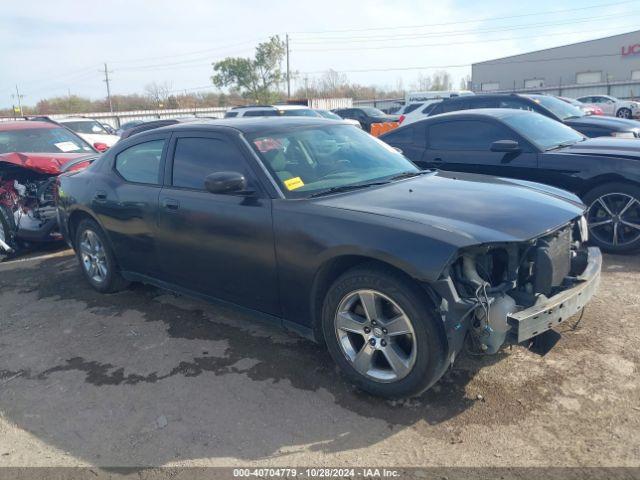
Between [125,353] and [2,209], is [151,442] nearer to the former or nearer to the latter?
[125,353]

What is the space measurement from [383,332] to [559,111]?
8405mm

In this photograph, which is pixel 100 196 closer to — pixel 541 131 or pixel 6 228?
pixel 6 228

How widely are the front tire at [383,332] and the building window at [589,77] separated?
60.4 meters

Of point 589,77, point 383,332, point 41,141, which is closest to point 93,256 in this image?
point 383,332

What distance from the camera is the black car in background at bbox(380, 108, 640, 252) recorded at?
5441 millimetres

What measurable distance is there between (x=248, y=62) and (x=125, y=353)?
65.0 metres

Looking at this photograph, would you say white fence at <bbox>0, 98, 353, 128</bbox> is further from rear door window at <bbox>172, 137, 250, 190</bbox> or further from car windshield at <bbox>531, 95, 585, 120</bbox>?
rear door window at <bbox>172, 137, 250, 190</bbox>

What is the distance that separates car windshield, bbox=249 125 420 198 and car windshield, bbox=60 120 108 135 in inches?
531

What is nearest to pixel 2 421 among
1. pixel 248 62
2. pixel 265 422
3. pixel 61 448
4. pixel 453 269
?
pixel 61 448

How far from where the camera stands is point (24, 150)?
25.7 ft

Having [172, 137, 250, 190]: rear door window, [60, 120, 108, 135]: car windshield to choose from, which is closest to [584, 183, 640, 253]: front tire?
[172, 137, 250, 190]: rear door window

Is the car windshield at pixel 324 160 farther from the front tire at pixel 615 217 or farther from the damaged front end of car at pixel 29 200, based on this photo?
the damaged front end of car at pixel 29 200

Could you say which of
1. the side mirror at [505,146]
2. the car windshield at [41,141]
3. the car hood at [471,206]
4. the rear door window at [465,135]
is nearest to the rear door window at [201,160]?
the car hood at [471,206]

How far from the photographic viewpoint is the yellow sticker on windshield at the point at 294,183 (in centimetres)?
355
